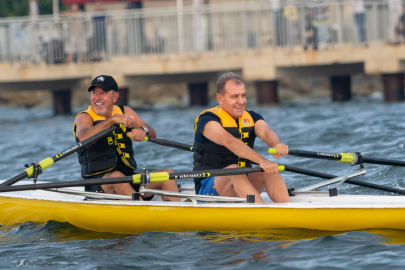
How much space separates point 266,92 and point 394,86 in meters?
2.95

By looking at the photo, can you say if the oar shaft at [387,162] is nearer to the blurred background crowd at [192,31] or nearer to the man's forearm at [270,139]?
the man's forearm at [270,139]

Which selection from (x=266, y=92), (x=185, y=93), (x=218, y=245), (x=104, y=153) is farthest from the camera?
(x=185, y=93)

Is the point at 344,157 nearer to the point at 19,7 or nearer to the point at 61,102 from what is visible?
the point at 61,102

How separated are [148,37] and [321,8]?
4.03m

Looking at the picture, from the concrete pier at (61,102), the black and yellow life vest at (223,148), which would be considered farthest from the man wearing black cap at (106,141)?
the concrete pier at (61,102)

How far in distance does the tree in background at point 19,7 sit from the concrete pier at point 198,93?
31.5 ft

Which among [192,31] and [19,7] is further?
[19,7]

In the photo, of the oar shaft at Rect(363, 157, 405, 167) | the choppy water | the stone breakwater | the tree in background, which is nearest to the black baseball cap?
the choppy water

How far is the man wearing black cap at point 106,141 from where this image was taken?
17.9 ft

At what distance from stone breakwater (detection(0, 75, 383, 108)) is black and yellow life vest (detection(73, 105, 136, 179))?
14714 mm

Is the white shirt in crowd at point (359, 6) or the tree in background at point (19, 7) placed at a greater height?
the tree in background at point (19, 7)

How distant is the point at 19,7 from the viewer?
24.1 meters

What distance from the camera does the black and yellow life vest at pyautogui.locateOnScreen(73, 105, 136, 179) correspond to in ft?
18.0

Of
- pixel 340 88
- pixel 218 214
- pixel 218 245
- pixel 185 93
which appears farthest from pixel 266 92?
pixel 218 245
